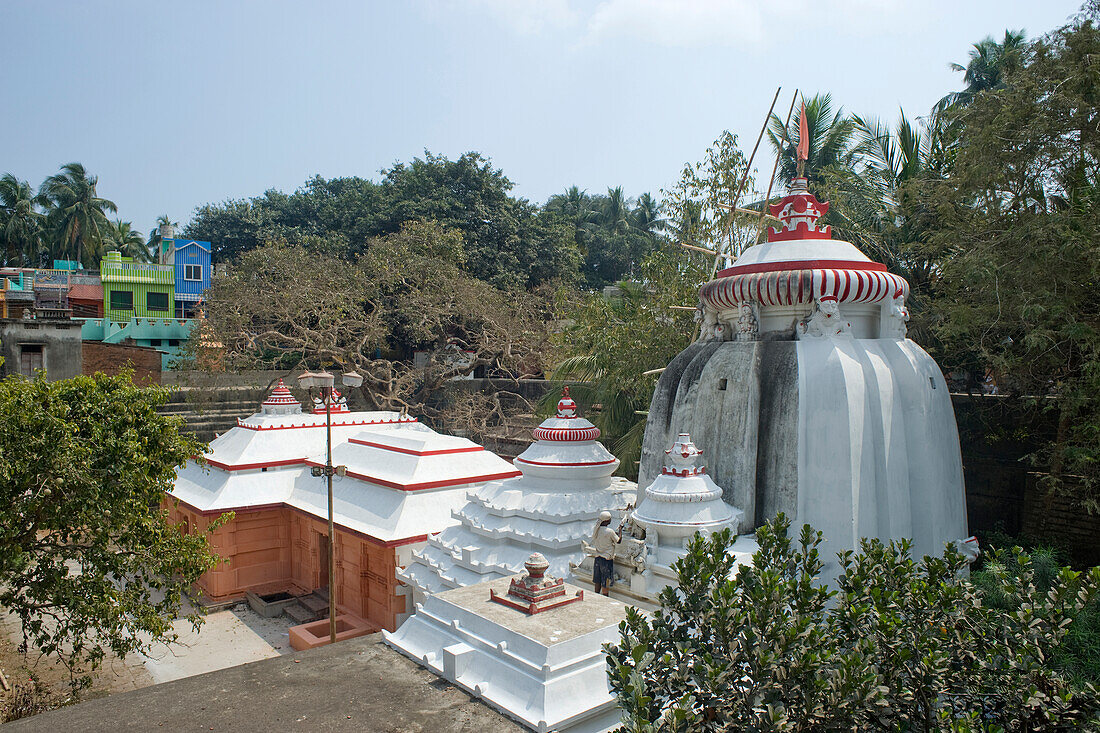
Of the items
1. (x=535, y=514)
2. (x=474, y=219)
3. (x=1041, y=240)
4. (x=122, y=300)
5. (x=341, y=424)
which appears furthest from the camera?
(x=122, y=300)

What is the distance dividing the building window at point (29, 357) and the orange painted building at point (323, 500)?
34.6 feet

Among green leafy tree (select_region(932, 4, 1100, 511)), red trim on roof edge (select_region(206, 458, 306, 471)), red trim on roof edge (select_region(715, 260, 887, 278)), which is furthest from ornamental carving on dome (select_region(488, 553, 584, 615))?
red trim on roof edge (select_region(206, 458, 306, 471))

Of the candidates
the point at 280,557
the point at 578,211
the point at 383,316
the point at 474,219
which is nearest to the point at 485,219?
the point at 474,219

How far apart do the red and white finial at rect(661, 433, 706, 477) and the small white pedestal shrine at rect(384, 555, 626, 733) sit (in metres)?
1.78

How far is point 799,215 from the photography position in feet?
28.7

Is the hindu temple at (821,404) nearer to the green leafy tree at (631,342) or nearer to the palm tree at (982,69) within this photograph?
the green leafy tree at (631,342)

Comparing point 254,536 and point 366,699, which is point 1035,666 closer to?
point 366,699

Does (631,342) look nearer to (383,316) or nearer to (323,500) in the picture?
(323,500)

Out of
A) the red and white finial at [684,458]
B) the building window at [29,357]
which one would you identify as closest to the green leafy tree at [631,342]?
the red and white finial at [684,458]

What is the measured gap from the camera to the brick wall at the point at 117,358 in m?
27.0

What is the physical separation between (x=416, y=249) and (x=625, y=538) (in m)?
20.4

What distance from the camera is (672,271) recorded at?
1579 cm

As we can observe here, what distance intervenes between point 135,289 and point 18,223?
8.21 meters

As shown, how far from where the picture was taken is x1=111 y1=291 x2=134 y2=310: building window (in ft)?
127
